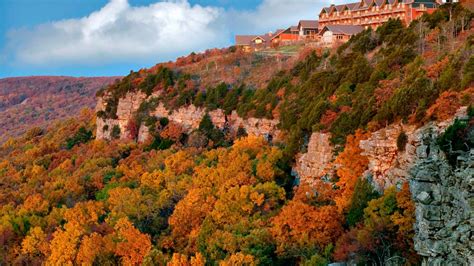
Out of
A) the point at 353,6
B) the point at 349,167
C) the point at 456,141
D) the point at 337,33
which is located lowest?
the point at 349,167

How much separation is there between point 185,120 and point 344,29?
70.9 ft

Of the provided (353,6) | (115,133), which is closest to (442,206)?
(115,133)

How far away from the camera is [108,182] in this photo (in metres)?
57.2

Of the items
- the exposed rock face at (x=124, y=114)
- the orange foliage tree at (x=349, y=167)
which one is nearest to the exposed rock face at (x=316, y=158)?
the orange foliage tree at (x=349, y=167)

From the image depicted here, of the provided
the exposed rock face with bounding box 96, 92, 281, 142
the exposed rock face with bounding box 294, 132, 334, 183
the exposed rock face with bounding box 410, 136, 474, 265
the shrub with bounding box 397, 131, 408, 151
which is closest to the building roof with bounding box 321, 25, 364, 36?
the exposed rock face with bounding box 96, 92, 281, 142

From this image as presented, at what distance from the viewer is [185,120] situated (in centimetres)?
6781

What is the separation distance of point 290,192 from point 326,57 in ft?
64.9

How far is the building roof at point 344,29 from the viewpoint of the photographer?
70.1 meters

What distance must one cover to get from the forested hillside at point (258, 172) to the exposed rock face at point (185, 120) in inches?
29.4

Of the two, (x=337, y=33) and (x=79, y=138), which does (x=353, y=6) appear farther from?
(x=79, y=138)

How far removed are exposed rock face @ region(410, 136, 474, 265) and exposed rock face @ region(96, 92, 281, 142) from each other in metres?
31.4

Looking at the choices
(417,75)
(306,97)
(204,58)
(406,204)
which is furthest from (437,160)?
(204,58)

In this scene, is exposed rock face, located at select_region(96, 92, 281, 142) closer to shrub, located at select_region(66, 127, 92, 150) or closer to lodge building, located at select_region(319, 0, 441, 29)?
shrub, located at select_region(66, 127, 92, 150)

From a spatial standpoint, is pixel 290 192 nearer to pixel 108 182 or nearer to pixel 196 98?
pixel 108 182
